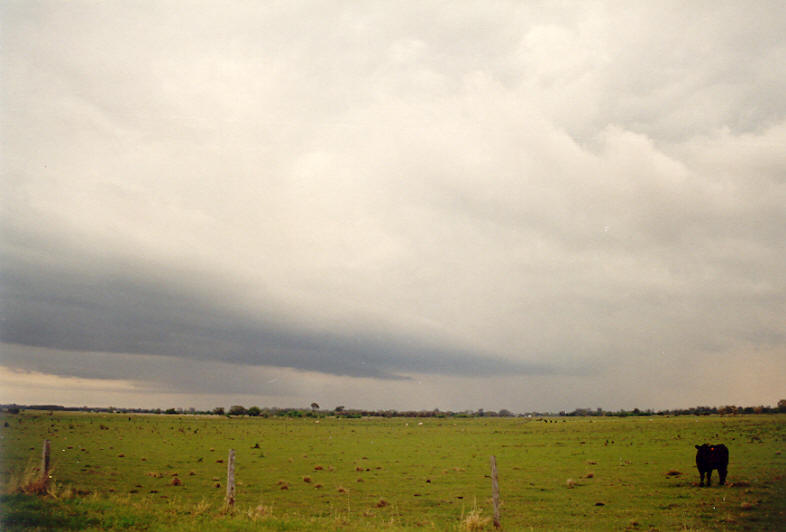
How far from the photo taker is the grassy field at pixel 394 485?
19.0 meters

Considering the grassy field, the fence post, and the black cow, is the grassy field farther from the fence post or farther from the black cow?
the black cow

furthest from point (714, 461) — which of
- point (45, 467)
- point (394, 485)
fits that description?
point (45, 467)

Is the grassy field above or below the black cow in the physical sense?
below

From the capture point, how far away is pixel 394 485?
34.6 m

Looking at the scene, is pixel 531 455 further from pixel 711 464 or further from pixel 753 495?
pixel 753 495

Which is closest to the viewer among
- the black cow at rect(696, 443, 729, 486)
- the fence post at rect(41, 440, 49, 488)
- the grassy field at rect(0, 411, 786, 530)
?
the grassy field at rect(0, 411, 786, 530)

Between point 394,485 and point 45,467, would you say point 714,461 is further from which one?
point 45,467

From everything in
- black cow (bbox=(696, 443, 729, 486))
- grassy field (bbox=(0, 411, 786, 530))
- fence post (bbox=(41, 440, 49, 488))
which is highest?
fence post (bbox=(41, 440, 49, 488))

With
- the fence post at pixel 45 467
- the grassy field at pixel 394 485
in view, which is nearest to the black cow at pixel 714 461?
the grassy field at pixel 394 485

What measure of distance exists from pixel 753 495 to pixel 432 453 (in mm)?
33726

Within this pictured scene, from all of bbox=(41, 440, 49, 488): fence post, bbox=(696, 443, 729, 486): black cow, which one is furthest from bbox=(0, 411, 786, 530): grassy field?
bbox=(696, 443, 729, 486): black cow

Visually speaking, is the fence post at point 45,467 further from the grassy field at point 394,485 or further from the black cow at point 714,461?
the black cow at point 714,461

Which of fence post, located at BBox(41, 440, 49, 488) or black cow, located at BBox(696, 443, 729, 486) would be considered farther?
black cow, located at BBox(696, 443, 729, 486)

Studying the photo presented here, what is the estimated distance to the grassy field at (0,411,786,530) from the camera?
62.4ft
